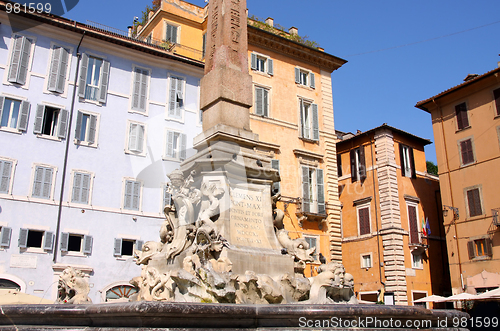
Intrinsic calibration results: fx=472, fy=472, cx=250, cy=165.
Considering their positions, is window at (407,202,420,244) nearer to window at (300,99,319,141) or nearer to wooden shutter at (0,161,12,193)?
window at (300,99,319,141)

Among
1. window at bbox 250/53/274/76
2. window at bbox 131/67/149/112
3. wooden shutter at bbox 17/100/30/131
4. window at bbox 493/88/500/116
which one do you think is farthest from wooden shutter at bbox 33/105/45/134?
window at bbox 493/88/500/116

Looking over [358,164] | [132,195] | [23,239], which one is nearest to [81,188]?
[132,195]

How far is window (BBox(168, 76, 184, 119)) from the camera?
1950 centimetres

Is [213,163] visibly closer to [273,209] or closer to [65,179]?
[273,209]

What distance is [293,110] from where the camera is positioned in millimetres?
21547

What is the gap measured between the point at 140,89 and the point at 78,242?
661 cm

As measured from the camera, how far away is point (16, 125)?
16062 mm

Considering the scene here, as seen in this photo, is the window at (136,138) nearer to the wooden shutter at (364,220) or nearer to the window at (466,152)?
the wooden shutter at (364,220)

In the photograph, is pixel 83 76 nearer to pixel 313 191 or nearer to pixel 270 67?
pixel 270 67

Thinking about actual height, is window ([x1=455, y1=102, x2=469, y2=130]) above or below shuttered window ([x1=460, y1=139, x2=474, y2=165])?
above

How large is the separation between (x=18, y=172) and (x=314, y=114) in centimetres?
1265

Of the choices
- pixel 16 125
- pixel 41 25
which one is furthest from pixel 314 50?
pixel 16 125

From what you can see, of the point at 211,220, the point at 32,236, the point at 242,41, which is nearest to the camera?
the point at 211,220

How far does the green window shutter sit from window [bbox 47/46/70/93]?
885mm
